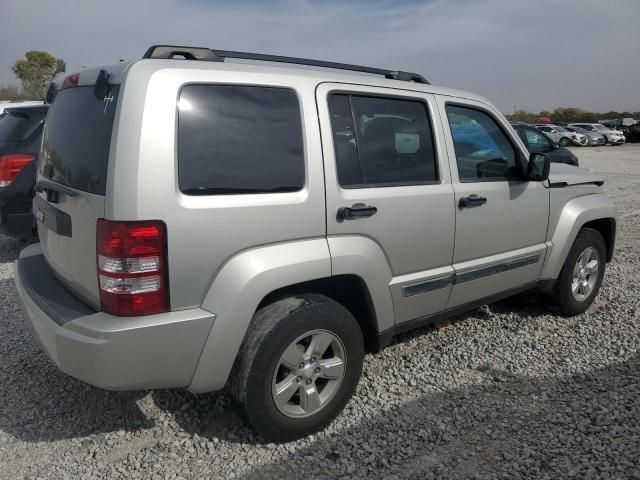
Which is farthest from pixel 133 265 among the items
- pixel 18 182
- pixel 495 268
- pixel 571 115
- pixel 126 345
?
pixel 571 115

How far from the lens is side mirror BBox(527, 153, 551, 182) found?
366 centimetres

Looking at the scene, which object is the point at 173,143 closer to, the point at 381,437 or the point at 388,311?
the point at 388,311

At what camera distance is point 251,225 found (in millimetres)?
2361

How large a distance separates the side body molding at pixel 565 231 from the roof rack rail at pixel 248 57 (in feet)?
5.16

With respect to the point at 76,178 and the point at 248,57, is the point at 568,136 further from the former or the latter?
the point at 76,178

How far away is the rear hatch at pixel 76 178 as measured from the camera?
2291 millimetres

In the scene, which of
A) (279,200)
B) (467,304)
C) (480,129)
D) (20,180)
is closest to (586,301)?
(467,304)

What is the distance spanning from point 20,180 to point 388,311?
4.32 metres

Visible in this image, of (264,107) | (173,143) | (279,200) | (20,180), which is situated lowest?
(20,180)

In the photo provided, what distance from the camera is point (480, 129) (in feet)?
11.9

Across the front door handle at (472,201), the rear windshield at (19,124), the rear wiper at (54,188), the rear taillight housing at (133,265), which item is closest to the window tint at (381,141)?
the front door handle at (472,201)

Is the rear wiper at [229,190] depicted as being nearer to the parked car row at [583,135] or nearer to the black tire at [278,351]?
the black tire at [278,351]

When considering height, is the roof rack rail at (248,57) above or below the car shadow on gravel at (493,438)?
above

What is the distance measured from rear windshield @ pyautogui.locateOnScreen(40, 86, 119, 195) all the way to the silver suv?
0.01 m
